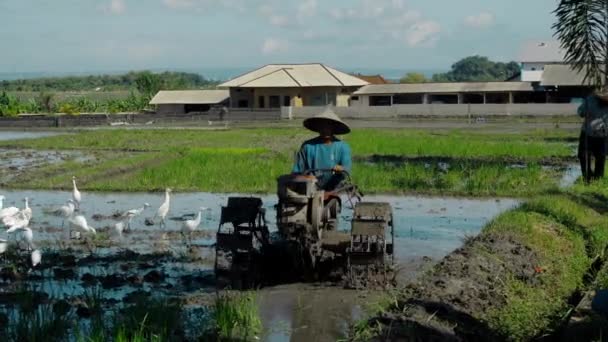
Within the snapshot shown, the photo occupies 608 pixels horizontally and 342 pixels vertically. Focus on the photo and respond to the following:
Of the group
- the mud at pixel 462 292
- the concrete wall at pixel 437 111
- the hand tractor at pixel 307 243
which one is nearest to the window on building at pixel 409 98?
the concrete wall at pixel 437 111

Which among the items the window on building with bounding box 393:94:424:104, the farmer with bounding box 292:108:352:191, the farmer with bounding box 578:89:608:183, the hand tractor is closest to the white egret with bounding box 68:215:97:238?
the hand tractor

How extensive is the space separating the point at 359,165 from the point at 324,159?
10031 mm

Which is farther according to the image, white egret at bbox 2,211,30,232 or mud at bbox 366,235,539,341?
white egret at bbox 2,211,30,232

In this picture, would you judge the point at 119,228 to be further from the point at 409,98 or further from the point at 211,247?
the point at 409,98

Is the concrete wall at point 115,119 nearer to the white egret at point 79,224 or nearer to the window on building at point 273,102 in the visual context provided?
the window on building at point 273,102

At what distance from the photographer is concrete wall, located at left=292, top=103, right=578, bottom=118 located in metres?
42.5

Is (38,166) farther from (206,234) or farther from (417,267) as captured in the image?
(417,267)

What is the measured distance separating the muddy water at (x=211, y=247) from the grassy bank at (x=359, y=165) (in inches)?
32.3

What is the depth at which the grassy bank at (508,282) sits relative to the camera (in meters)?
5.96

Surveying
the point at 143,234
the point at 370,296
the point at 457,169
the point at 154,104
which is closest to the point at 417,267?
the point at 370,296

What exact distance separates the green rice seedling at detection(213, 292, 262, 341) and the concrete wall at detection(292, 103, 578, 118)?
119 ft

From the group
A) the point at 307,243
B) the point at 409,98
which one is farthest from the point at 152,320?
the point at 409,98

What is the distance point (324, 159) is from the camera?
8.48 meters

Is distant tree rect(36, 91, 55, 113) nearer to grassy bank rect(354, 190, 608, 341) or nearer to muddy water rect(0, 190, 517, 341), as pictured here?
muddy water rect(0, 190, 517, 341)
